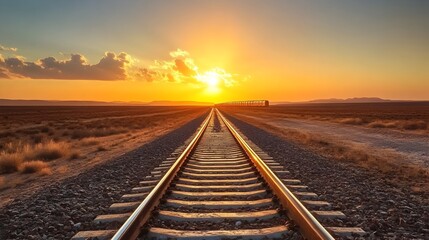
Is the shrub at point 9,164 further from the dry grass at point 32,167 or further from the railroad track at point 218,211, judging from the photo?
the railroad track at point 218,211

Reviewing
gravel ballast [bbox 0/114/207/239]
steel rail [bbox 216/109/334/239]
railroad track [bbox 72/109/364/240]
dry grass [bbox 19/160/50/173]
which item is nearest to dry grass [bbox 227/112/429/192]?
railroad track [bbox 72/109/364/240]

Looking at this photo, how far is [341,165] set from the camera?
9.38 metres

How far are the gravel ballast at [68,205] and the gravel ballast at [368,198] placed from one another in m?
3.75

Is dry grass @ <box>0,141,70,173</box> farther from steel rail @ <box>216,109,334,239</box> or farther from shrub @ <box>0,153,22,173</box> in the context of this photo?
steel rail @ <box>216,109,334,239</box>

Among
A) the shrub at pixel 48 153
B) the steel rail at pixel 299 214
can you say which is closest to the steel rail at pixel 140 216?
the steel rail at pixel 299 214

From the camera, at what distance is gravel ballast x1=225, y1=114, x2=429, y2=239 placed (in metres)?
4.28

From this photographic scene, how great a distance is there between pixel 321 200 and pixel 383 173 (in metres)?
3.76

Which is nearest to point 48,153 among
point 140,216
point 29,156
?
point 29,156

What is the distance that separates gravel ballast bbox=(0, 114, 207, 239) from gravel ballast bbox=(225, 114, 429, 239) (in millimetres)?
3752

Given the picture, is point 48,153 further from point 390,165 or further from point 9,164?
point 390,165

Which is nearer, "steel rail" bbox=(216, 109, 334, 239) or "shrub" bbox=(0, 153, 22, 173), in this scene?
"steel rail" bbox=(216, 109, 334, 239)

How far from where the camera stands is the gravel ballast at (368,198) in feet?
14.0

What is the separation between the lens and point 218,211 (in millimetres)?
4656

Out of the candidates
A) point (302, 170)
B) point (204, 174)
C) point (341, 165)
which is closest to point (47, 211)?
point (204, 174)
